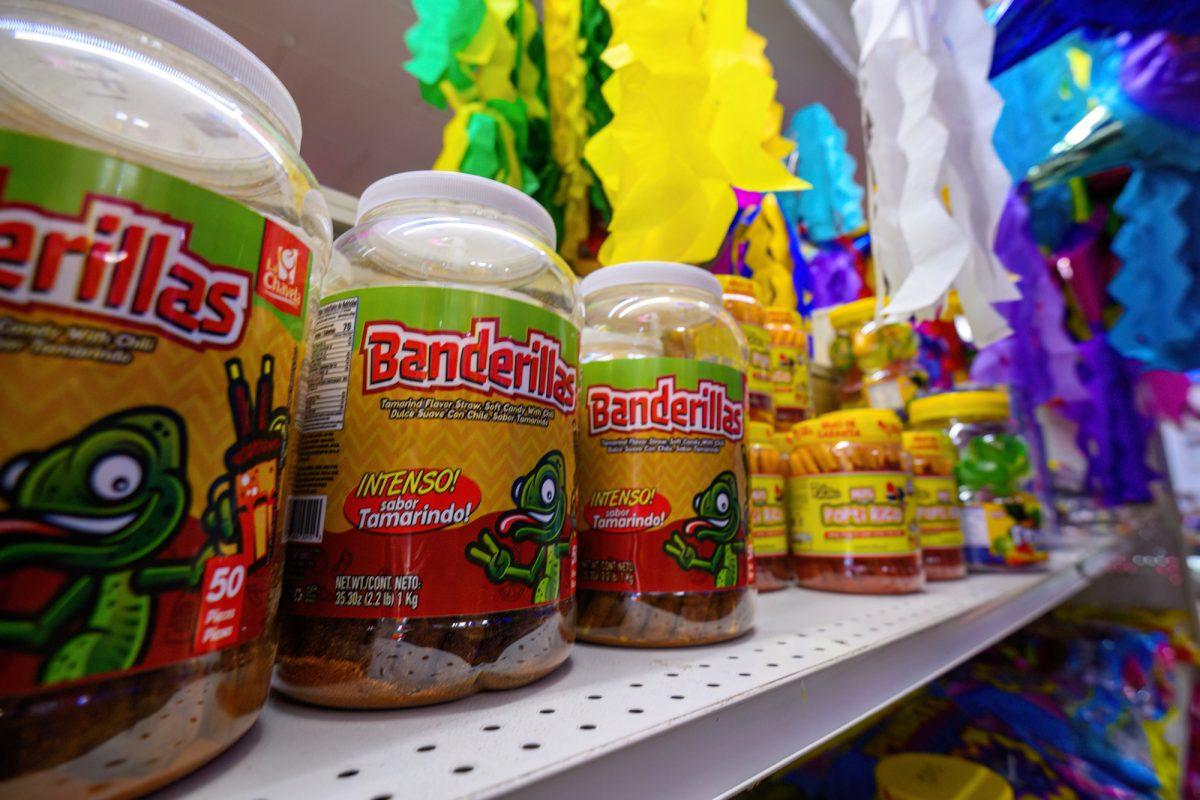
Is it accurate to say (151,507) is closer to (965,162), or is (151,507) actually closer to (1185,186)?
(965,162)

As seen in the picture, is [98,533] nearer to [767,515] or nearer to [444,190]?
[444,190]

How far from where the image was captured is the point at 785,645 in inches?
21.3

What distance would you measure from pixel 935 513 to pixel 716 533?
0.81 metres

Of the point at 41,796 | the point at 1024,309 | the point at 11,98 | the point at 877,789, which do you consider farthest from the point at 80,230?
the point at 1024,309

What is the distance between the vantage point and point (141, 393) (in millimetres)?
246

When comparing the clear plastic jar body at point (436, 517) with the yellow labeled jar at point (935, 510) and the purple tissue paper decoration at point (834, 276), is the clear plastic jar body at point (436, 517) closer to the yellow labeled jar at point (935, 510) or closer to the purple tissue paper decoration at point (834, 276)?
the yellow labeled jar at point (935, 510)

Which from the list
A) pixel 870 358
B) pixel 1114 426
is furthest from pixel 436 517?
pixel 1114 426

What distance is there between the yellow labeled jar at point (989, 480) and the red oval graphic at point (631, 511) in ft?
3.39

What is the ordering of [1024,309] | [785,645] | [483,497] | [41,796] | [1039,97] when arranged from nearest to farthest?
[41,796]
[483,497]
[785,645]
[1039,97]
[1024,309]

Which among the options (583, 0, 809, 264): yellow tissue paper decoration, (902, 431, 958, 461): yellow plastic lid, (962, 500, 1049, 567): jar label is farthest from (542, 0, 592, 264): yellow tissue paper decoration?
(962, 500, 1049, 567): jar label

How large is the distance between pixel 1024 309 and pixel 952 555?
1.11 m

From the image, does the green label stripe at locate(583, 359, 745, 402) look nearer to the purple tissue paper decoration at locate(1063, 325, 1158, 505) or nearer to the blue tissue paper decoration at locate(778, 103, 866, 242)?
the blue tissue paper decoration at locate(778, 103, 866, 242)

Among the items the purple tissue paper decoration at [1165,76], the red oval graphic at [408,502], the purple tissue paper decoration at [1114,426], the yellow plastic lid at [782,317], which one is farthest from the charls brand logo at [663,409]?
the purple tissue paper decoration at [1114,426]

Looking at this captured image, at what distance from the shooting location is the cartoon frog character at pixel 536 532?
386 millimetres
